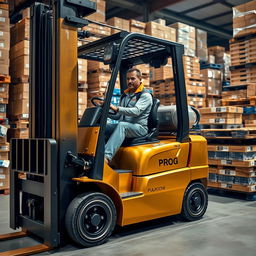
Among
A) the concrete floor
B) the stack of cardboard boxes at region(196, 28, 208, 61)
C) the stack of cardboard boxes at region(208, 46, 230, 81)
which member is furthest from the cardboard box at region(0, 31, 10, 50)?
the stack of cardboard boxes at region(208, 46, 230, 81)

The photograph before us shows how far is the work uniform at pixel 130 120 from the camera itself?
3793 mm

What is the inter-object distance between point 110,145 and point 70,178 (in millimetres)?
586

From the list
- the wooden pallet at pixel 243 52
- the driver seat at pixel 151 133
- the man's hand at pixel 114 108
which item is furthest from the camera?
the wooden pallet at pixel 243 52

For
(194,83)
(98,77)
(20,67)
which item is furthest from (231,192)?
(20,67)

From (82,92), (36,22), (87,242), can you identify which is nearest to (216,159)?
(82,92)

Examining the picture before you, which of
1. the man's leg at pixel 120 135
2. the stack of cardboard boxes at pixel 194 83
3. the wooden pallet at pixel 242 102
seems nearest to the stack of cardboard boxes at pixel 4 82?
the man's leg at pixel 120 135

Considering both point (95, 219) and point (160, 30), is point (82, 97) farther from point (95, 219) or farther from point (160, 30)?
point (95, 219)

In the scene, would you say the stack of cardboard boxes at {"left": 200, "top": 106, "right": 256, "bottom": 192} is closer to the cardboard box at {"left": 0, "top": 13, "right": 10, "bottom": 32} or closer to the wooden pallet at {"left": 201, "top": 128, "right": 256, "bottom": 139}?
the wooden pallet at {"left": 201, "top": 128, "right": 256, "bottom": 139}

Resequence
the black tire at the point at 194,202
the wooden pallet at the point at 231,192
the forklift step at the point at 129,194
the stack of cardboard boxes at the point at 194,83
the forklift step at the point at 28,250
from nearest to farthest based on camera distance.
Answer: the forklift step at the point at 28,250, the forklift step at the point at 129,194, the black tire at the point at 194,202, the wooden pallet at the point at 231,192, the stack of cardboard boxes at the point at 194,83

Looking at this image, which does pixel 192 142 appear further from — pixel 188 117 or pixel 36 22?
pixel 36 22

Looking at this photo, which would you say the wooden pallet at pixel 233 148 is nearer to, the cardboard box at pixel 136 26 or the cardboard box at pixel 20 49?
the cardboard box at pixel 20 49

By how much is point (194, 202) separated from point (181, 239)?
0.92 meters

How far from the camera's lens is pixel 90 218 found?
345cm

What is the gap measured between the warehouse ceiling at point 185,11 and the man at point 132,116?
6.94 metres
